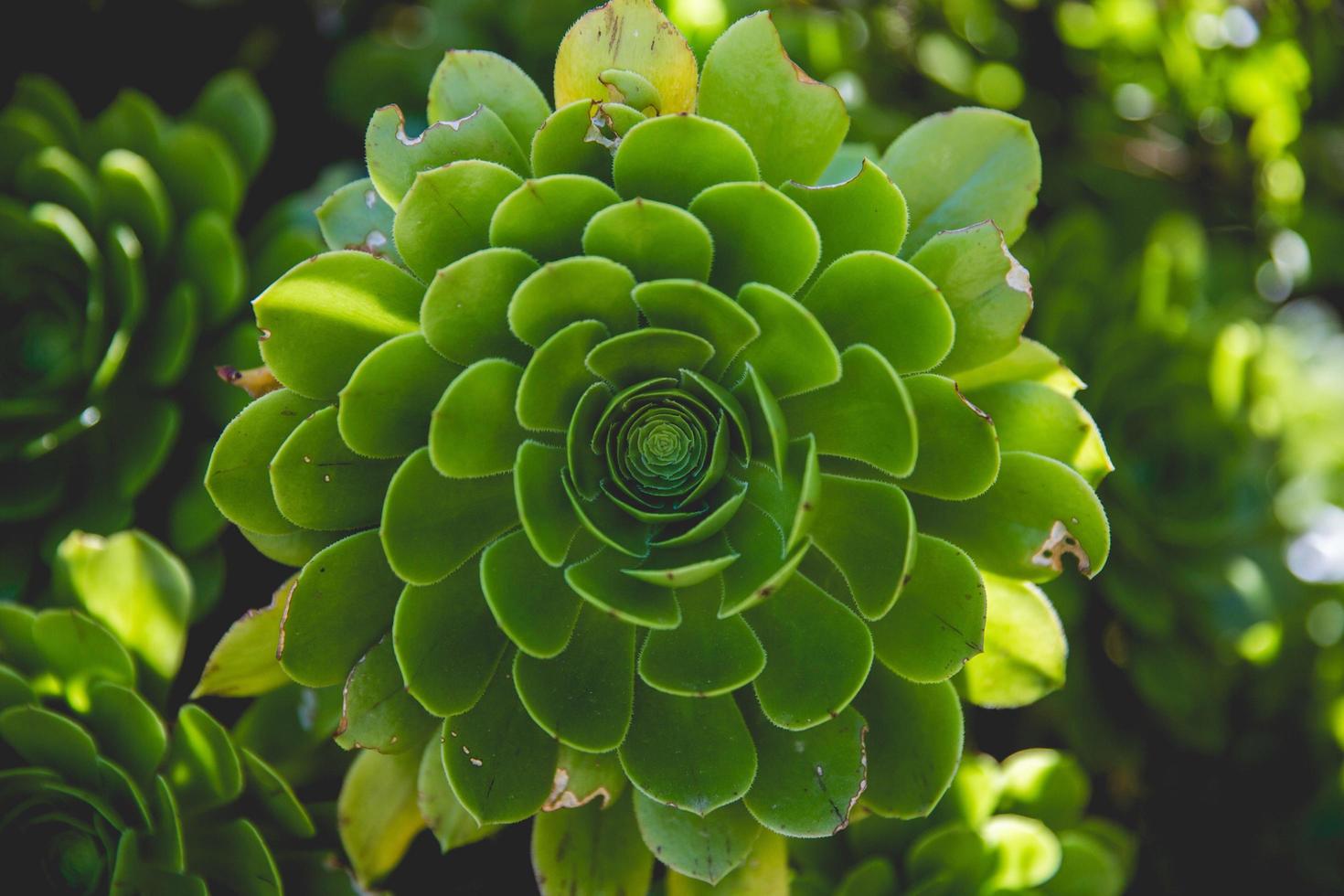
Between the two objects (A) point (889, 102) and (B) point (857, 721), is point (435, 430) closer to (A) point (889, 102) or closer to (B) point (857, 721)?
(B) point (857, 721)

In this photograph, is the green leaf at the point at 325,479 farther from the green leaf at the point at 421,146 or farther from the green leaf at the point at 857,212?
the green leaf at the point at 857,212

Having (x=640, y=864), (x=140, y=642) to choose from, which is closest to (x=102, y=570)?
(x=140, y=642)

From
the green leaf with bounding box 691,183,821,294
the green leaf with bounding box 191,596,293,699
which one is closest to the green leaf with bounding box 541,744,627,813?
the green leaf with bounding box 191,596,293,699

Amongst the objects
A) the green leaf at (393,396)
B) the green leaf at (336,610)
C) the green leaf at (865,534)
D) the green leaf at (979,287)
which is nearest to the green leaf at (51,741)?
the green leaf at (336,610)

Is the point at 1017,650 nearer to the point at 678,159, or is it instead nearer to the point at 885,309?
the point at 885,309

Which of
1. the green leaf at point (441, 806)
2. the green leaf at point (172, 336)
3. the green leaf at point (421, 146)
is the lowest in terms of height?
the green leaf at point (441, 806)

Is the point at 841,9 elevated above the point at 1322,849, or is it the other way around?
the point at 841,9

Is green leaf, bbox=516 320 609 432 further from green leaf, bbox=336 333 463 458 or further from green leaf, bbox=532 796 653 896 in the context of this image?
green leaf, bbox=532 796 653 896

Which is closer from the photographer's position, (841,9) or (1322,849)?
(1322,849)
